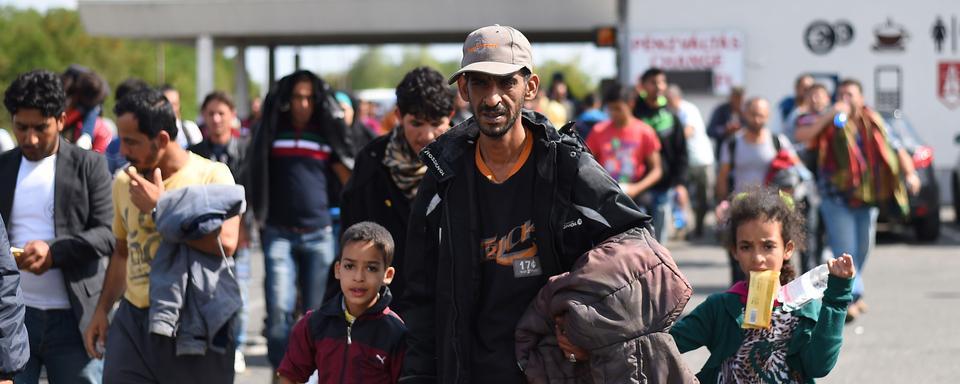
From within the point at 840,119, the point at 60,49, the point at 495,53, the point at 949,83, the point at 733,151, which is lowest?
the point at 733,151

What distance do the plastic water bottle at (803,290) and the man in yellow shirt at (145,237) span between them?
2.14 meters

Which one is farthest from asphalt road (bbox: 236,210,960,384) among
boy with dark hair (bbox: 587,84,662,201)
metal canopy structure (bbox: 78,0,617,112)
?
metal canopy structure (bbox: 78,0,617,112)

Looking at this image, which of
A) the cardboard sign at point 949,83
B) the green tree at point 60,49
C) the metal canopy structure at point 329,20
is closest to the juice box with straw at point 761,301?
the cardboard sign at point 949,83

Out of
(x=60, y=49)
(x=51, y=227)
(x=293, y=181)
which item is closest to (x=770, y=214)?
(x=51, y=227)

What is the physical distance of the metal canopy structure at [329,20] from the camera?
95.7 feet

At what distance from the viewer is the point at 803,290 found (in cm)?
493

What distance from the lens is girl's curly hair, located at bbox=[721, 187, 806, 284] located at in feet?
16.9

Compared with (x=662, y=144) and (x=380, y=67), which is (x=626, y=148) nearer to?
(x=662, y=144)

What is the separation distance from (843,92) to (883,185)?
0.77 metres

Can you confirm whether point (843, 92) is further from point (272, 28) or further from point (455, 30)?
point (272, 28)

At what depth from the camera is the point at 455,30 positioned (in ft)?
98.2

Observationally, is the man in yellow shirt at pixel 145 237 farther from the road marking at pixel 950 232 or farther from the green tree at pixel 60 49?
the green tree at pixel 60 49

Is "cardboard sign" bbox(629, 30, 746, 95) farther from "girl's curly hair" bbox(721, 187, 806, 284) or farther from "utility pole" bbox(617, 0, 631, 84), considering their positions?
"girl's curly hair" bbox(721, 187, 806, 284)

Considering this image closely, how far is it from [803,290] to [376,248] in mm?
1490
